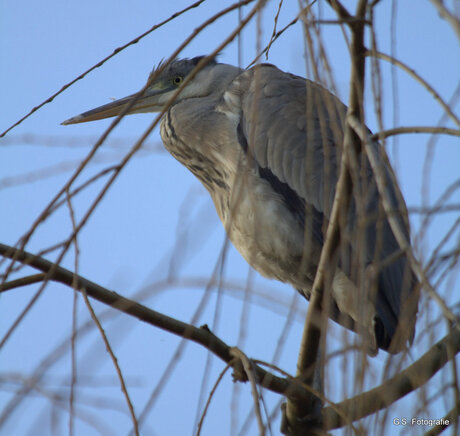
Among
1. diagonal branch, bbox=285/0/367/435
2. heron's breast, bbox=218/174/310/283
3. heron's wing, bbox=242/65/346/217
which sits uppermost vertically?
heron's wing, bbox=242/65/346/217

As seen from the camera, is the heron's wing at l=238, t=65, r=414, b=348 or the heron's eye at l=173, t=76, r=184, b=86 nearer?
the heron's wing at l=238, t=65, r=414, b=348

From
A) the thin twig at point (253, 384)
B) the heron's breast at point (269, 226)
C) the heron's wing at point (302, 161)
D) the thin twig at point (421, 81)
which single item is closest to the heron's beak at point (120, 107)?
the heron's wing at point (302, 161)

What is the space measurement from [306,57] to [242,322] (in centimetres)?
48

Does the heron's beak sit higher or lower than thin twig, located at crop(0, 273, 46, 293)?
higher

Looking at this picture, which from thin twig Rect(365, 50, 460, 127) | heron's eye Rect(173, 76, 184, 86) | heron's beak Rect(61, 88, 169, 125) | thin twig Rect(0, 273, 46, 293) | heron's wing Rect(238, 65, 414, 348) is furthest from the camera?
heron's eye Rect(173, 76, 184, 86)

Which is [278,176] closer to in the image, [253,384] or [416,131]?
[253,384]

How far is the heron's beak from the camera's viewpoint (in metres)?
3.03

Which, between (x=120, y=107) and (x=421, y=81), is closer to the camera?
(x=421, y=81)

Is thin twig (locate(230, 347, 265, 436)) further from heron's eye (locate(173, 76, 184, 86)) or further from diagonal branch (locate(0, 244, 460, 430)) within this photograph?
heron's eye (locate(173, 76, 184, 86))

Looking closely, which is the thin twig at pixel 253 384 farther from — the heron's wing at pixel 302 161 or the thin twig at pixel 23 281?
the heron's wing at pixel 302 161

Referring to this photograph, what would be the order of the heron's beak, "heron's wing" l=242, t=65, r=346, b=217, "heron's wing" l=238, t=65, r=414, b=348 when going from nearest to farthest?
1. "heron's wing" l=238, t=65, r=414, b=348
2. "heron's wing" l=242, t=65, r=346, b=217
3. the heron's beak

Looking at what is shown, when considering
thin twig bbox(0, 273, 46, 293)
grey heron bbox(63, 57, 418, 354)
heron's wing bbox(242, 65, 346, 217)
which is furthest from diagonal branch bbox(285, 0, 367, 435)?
heron's wing bbox(242, 65, 346, 217)

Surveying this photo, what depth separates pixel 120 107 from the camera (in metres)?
3.02

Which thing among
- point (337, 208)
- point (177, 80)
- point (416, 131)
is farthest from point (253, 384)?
point (177, 80)
